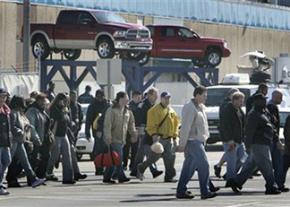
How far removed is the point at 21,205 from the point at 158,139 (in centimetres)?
514

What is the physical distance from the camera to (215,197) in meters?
18.1

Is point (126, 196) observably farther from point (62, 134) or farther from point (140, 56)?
point (140, 56)

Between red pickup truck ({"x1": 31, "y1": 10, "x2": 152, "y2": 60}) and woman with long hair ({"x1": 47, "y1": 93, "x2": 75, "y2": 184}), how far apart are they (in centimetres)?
1843

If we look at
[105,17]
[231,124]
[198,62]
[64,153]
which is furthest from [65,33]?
[231,124]

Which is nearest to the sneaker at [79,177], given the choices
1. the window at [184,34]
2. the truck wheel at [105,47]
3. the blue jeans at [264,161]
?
the blue jeans at [264,161]

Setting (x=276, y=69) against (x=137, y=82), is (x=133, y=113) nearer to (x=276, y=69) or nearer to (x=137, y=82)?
(x=137, y=82)

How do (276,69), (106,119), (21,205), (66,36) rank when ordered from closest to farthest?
(21,205) < (106,119) < (66,36) < (276,69)

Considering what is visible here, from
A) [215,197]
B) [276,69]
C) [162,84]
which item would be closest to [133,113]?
[215,197]

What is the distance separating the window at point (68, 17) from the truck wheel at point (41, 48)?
102cm

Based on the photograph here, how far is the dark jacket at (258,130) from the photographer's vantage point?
18.6 metres

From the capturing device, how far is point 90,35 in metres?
40.3

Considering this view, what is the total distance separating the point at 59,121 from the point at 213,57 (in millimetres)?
24082

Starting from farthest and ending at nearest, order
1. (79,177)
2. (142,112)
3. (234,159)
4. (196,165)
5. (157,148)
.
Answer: (142,112) → (79,177) → (234,159) → (157,148) → (196,165)

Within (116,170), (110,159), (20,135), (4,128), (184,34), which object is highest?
(184,34)
